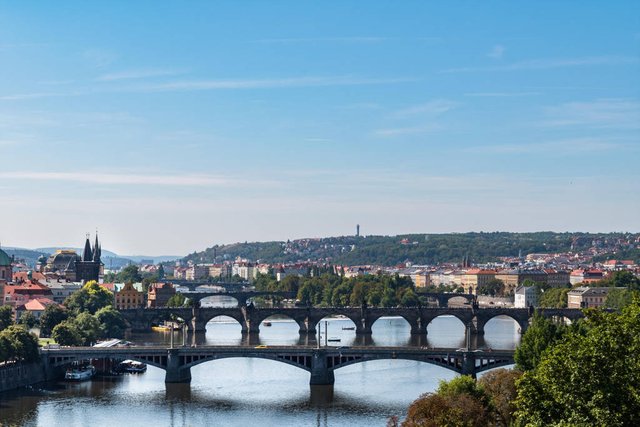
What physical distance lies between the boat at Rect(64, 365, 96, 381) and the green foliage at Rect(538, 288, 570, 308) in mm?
70769

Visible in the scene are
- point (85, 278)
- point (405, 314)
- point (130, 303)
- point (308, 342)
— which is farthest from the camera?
point (85, 278)

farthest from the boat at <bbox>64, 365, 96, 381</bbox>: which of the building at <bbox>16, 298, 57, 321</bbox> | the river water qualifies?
the building at <bbox>16, 298, 57, 321</bbox>

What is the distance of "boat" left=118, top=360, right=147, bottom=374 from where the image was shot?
236 ft

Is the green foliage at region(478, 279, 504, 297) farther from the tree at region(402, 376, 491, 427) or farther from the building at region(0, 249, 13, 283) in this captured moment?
the tree at region(402, 376, 491, 427)

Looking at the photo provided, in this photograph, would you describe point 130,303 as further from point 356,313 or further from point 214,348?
point 214,348

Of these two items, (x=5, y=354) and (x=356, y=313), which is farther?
(x=356, y=313)

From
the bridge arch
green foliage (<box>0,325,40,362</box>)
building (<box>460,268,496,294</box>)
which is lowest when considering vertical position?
the bridge arch

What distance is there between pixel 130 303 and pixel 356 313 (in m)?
24.4

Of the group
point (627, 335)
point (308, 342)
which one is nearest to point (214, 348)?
point (308, 342)

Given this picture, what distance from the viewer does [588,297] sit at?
130 metres

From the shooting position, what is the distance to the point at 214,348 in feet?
220

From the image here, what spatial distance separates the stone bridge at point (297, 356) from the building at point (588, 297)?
65330 millimetres

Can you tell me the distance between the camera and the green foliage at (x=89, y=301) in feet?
329

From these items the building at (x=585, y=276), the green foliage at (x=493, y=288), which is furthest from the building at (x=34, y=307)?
the green foliage at (x=493, y=288)
